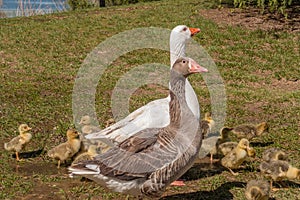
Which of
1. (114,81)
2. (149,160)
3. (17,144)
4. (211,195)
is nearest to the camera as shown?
(149,160)

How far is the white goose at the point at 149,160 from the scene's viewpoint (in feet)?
Answer: 15.7

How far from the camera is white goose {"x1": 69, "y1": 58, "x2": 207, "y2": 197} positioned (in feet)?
15.7

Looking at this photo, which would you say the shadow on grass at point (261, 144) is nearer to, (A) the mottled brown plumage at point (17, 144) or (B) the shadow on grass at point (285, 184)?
(B) the shadow on grass at point (285, 184)

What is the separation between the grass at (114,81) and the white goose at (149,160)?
0.84m

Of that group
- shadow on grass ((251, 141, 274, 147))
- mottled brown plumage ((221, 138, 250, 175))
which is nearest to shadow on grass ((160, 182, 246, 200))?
mottled brown plumage ((221, 138, 250, 175))

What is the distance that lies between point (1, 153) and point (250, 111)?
14.3 ft

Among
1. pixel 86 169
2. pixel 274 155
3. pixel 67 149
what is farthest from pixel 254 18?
pixel 86 169

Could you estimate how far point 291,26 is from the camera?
1486 centimetres

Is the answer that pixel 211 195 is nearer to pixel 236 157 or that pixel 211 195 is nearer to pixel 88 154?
pixel 236 157

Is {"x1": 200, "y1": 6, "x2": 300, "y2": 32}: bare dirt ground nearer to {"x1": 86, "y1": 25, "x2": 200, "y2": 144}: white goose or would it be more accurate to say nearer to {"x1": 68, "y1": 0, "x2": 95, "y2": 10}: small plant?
{"x1": 68, "y1": 0, "x2": 95, "y2": 10}: small plant

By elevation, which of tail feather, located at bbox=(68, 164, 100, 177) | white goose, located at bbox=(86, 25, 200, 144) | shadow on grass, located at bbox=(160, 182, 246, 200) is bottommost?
shadow on grass, located at bbox=(160, 182, 246, 200)

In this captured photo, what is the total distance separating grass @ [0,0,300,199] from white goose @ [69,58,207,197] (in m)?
0.84

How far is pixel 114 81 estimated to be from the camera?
1077cm

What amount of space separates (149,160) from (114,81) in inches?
237
